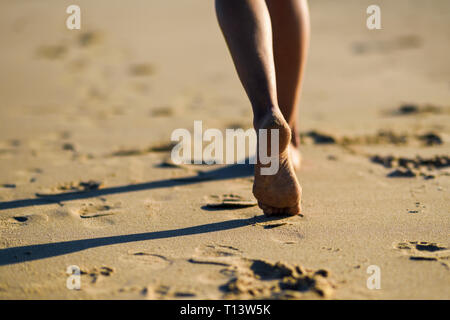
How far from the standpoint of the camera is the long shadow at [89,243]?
155 cm

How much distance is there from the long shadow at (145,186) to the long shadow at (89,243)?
44 centimetres

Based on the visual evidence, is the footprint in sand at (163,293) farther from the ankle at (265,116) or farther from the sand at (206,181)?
the ankle at (265,116)

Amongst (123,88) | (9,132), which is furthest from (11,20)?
(9,132)

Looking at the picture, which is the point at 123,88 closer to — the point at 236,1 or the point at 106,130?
the point at 106,130

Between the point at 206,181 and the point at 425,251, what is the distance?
Answer: 1.03 meters

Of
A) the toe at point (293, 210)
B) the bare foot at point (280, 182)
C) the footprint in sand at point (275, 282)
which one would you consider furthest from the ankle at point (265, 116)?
the footprint in sand at point (275, 282)

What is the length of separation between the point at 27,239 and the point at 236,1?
1.07m

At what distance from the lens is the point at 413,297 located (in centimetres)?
129

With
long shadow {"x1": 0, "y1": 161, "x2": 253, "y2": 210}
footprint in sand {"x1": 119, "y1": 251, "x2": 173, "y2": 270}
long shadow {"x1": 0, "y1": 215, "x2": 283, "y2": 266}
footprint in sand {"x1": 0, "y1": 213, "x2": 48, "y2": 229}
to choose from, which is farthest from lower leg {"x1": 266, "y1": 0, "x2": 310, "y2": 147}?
footprint in sand {"x1": 0, "y1": 213, "x2": 48, "y2": 229}

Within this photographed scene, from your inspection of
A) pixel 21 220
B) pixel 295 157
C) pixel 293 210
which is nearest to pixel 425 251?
pixel 293 210

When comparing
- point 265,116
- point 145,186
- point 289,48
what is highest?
point 289,48

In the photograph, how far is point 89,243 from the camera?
1.63m

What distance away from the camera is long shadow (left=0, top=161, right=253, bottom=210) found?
2.03m

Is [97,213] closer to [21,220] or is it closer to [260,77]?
[21,220]
